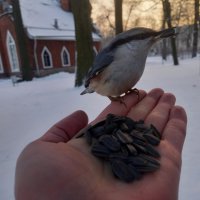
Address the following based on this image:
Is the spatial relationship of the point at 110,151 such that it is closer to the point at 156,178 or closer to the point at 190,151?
the point at 156,178

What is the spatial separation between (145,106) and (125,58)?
664 millimetres

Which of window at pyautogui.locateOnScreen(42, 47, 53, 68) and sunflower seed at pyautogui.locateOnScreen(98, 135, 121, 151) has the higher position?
sunflower seed at pyautogui.locateOnScreen(98, 135, 121, 151)

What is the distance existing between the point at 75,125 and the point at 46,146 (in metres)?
0.42

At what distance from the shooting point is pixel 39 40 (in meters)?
17.3

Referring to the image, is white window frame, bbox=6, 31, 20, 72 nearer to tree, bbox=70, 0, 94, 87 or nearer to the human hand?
tree, bbox=70, 0, 94, 87

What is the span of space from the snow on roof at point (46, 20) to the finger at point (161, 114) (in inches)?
610

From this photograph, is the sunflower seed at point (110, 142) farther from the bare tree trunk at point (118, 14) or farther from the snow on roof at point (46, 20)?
the snow on roof at point (46, 20)

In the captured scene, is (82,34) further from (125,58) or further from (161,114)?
(125,58)

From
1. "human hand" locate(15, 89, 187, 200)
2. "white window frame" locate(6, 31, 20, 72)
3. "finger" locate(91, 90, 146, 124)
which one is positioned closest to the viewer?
"human hand" locate(15, 89, 187, 200)

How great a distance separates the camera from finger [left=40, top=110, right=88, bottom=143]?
1.74m

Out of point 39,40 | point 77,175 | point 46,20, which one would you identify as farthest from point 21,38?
point 77,175

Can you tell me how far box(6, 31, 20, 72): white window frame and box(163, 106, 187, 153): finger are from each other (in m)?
16.6

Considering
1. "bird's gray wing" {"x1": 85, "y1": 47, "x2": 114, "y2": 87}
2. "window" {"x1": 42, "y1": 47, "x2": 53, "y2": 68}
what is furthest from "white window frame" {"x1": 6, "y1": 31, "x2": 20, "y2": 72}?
"bird's gray wing" {"x1": 85, "y1": 47, "x2": 114, "y2": 87}

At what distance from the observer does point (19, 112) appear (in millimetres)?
5012
